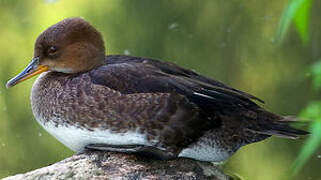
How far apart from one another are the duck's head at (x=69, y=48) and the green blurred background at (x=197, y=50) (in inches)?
73.2

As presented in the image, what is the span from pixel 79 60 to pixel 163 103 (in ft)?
1.51

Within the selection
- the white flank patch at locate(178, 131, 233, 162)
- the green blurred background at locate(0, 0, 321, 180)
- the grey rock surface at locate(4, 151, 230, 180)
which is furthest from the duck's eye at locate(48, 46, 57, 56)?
the green blurred background at locate(0, 0, 321, 180)

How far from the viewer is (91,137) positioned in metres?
2.26

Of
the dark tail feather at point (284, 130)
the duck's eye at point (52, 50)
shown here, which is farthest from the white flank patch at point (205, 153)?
the duck's eye at point (52, 50)

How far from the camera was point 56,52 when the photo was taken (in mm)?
2402

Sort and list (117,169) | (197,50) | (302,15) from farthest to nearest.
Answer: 1. (197,50)
2. (117,169)
3. (302,15)

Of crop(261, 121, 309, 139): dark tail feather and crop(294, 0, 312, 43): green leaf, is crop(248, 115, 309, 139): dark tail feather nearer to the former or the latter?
crop(261, 121, 309, 139): dark tail feather

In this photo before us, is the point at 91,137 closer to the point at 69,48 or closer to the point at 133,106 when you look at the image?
the point at 133,106

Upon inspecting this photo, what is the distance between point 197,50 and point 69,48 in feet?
7.27

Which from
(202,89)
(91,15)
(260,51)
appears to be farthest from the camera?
(91,15)

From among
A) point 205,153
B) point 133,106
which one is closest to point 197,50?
point 205,153

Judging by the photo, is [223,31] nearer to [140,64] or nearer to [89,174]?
[140,64]

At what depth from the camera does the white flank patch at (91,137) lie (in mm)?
2219

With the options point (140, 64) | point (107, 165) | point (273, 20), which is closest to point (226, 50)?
point (273, 20)
